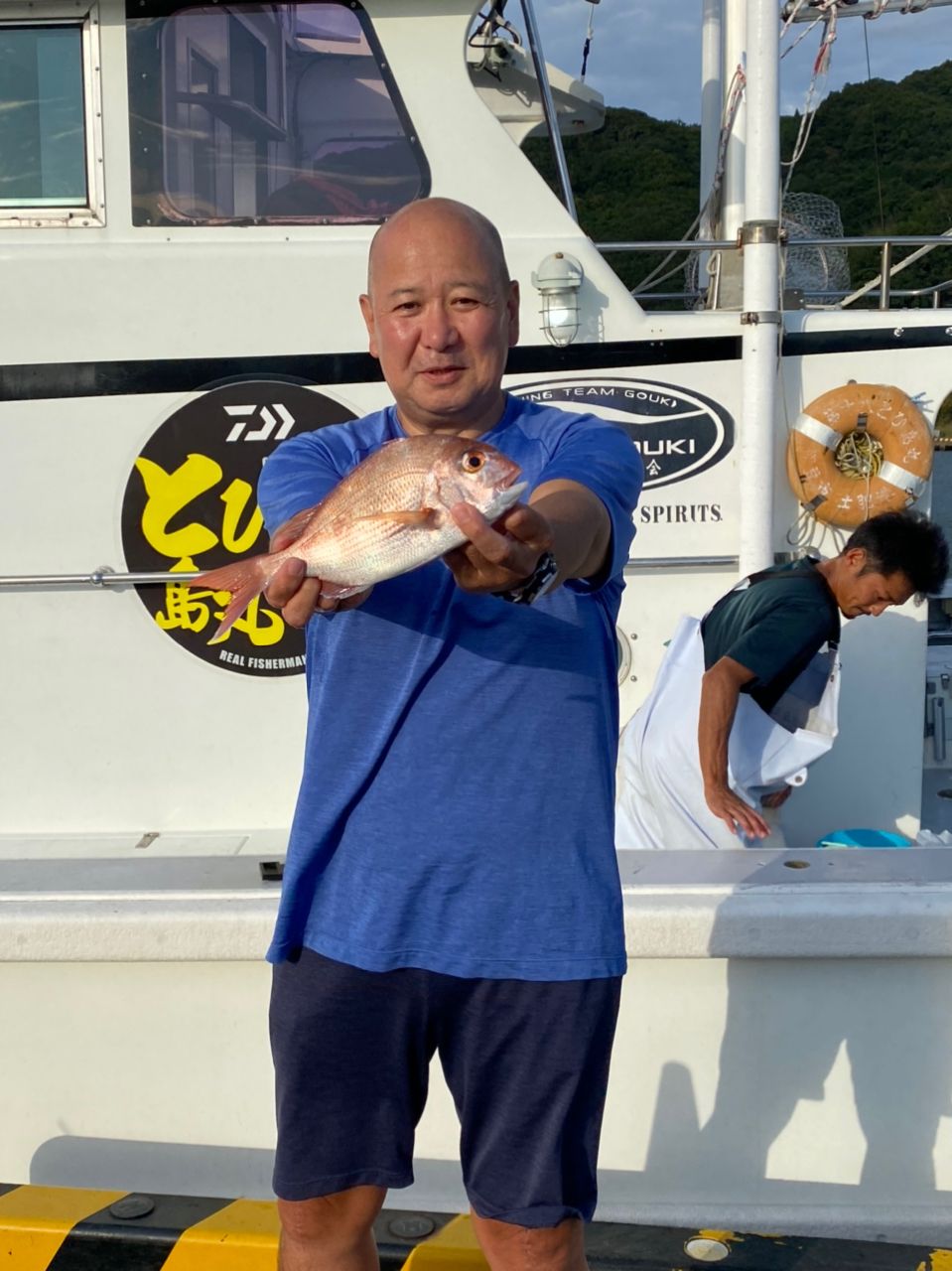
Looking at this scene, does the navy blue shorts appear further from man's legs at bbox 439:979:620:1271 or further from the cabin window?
the cabin window

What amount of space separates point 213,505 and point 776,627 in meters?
1.56

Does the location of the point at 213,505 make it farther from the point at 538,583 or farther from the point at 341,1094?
the point at 538,583

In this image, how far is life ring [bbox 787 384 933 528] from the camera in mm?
3684

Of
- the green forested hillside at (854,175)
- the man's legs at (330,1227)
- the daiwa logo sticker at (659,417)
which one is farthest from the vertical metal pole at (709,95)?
the green forested hillside at (854,175)

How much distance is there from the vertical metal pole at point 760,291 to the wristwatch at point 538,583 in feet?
7.41

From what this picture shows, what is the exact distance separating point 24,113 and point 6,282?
1.57 feet

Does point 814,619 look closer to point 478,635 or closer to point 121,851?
point 478,635

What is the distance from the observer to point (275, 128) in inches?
145

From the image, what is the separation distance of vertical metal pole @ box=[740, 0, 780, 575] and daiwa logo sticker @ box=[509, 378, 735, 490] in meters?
0.09

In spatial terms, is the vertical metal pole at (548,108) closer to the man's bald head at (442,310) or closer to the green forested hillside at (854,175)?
the man's bald head at (442,310)

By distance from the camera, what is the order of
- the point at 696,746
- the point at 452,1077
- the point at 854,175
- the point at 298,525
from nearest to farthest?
the point at 298,525
the point at 452,1077
the point at 696,746
the point at 854,175

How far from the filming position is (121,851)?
364cm

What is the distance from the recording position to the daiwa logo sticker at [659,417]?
3.67m

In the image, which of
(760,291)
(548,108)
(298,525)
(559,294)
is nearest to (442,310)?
(298,525)
